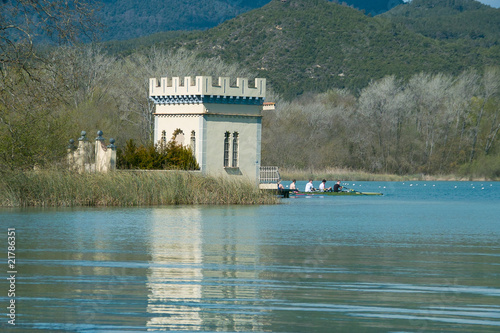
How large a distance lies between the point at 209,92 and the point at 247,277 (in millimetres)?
30470

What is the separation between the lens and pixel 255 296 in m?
13.3

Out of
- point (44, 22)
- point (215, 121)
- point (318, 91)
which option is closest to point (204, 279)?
point (44, 22)

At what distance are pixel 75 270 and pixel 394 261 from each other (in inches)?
275

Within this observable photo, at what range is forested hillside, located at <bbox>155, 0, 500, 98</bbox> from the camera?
12288 centimetres

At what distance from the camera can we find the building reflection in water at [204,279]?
11.4 metres

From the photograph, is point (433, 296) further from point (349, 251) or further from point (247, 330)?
point (349, 251)

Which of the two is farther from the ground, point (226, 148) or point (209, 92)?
point (209, 92)

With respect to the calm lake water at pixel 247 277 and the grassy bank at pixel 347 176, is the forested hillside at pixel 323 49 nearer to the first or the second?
the grassy bank at pixel 347 176

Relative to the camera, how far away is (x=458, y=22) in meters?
159

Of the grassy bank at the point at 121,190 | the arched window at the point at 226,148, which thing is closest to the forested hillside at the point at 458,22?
the arched window at the point at 226,148

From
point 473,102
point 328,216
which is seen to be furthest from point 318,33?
point 328,216

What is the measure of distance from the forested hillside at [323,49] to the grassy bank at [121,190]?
259 ft

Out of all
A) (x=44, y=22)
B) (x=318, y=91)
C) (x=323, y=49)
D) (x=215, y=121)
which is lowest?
(x=215, y=121)

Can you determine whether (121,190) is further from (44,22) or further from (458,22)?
(458,22)
